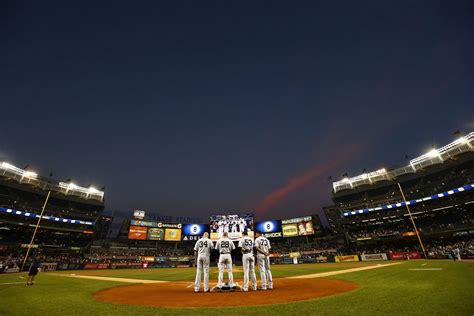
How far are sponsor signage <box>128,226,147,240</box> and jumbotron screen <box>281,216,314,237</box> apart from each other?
127ft

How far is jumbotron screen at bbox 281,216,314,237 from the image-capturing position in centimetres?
6500

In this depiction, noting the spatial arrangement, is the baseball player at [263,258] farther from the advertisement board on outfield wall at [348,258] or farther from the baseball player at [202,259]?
the advertisement board on outfield wall at [348,258]

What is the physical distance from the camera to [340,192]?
74688 mm

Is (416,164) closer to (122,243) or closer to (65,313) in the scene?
(65,313)

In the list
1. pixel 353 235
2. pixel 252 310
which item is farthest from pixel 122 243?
pixel 252 310

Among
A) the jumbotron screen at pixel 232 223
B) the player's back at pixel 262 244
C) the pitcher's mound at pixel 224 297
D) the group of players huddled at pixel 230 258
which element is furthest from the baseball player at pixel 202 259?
the jumbotron screen at pixel 232 223

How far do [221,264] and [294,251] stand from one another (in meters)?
58.0

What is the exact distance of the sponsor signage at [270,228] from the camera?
66.0 meters

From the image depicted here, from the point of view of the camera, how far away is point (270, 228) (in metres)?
66.9

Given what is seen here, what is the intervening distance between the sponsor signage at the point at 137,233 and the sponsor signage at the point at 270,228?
103 ft

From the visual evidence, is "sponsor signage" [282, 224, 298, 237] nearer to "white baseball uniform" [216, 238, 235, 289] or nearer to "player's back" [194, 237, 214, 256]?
"white baseball uniform" [216, 238, 235, 289]

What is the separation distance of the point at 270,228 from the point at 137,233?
120 feet

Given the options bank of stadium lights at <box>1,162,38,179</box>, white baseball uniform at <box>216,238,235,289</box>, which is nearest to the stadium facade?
bank of stadium lights at <box>1,162,38,179</box>

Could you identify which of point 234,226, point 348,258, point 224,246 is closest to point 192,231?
point 234,226
